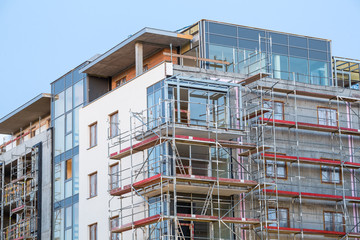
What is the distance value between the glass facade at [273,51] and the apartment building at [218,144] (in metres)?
0.07

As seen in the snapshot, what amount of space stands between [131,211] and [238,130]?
21.3 ft

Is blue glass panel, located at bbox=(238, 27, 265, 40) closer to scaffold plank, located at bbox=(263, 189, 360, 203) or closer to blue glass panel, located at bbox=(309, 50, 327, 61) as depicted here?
blue glass panel, located at bbox=(309, 50, 327, 61)

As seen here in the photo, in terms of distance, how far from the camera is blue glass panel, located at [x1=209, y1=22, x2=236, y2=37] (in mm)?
46072

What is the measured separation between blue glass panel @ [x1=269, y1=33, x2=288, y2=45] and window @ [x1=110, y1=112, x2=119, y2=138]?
9976 millimetres

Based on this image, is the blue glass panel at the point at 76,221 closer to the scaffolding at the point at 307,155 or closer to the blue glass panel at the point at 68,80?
the blue glass panel at the point at 68,80

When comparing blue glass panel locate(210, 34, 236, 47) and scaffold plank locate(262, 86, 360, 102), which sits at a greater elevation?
blue glass panel locate(210, 34, 236, 47)

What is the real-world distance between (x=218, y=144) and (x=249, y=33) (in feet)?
31.9

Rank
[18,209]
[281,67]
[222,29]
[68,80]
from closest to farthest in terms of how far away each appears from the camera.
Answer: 1. [222,29]
2. [281,67]
3. [68,80]
4. [18,209]

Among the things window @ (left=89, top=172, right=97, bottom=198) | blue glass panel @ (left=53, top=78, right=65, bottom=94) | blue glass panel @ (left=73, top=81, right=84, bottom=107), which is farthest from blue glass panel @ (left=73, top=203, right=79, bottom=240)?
blue glass panel @ (left=53, top=78, right=65, bottom=94)

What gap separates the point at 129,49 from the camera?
153ft

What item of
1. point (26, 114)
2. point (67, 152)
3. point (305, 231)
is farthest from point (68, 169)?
point (305, 231)

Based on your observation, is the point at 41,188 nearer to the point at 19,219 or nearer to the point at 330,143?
the point at 19,219

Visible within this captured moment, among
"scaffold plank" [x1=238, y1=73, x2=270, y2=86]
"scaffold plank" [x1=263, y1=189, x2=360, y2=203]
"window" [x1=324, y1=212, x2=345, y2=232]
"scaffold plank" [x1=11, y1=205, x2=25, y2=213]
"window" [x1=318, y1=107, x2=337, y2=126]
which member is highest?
"scaffold plank" [x1=238, y1=73, x2=270, y2=86]

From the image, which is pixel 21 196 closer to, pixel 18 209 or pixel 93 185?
pixel 18 209
